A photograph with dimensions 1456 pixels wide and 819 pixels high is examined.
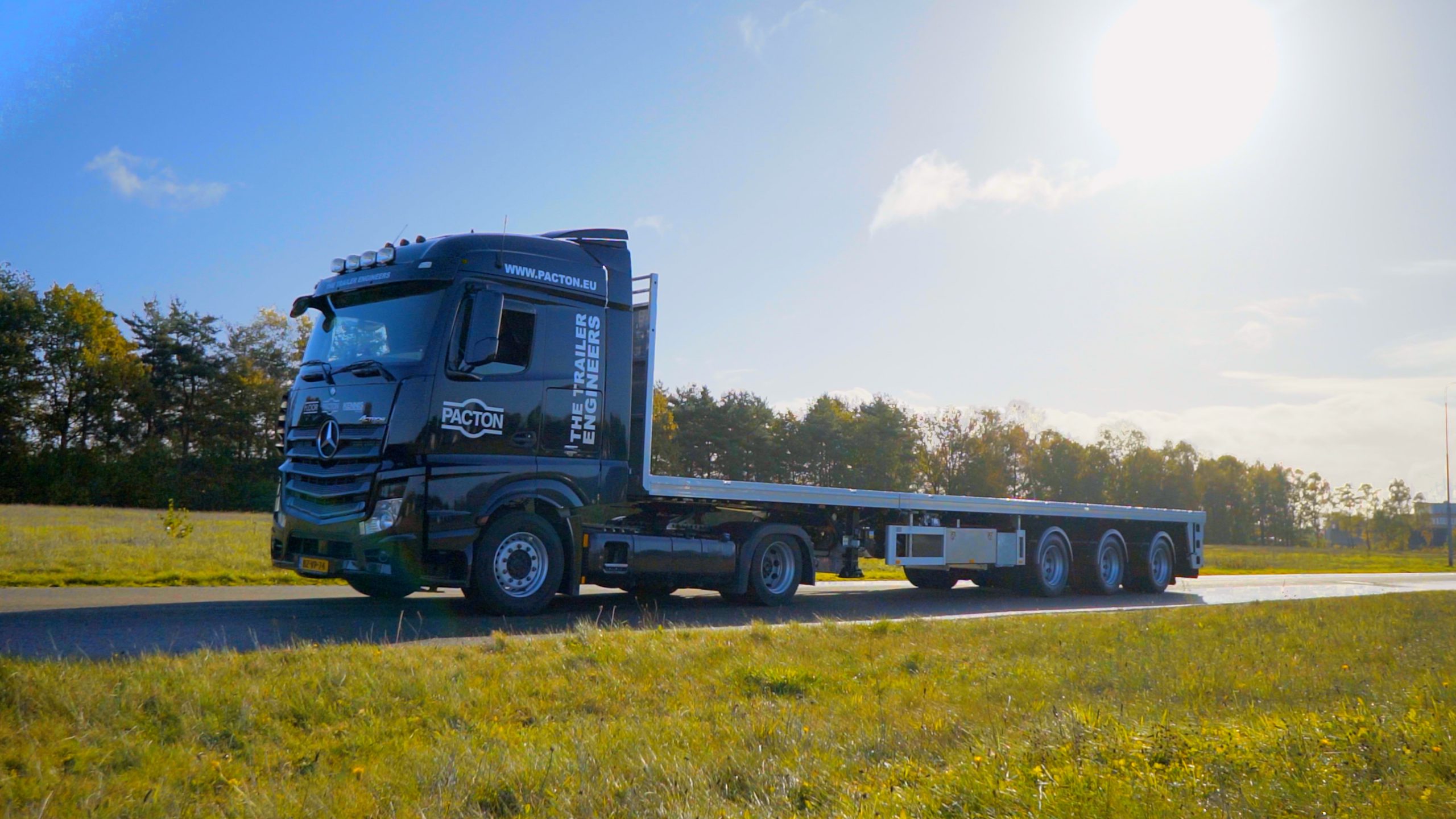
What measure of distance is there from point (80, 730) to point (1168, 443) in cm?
10040

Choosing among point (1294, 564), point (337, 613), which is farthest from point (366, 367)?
point (1294, 564)

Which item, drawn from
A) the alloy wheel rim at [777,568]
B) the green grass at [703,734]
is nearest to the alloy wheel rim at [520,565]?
the green grass at [703,734]

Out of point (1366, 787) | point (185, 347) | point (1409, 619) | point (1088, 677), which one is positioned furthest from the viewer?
point (185, 347)

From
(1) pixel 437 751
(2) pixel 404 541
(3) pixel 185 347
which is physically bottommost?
(1) pixel 437 751

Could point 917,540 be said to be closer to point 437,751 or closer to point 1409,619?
point 1409,619

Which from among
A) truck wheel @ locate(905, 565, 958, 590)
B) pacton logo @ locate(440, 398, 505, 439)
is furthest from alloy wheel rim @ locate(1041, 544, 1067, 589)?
pacton logo @ locate(440, 398, 505, 439)

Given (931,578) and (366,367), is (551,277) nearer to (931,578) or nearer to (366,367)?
(366,367)

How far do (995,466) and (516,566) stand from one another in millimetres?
65095

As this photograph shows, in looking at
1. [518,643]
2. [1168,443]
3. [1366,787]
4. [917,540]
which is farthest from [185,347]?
[1168,443]

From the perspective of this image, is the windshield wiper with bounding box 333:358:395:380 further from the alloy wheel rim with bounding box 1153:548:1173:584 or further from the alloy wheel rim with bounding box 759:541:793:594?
the alloy wheel rim with bounding box 1153:548:1173:584

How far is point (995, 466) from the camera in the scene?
71312 millimetres

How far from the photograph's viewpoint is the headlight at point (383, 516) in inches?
341

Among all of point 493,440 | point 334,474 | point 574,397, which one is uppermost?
point 574,397

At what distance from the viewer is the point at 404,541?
28.5 ft
